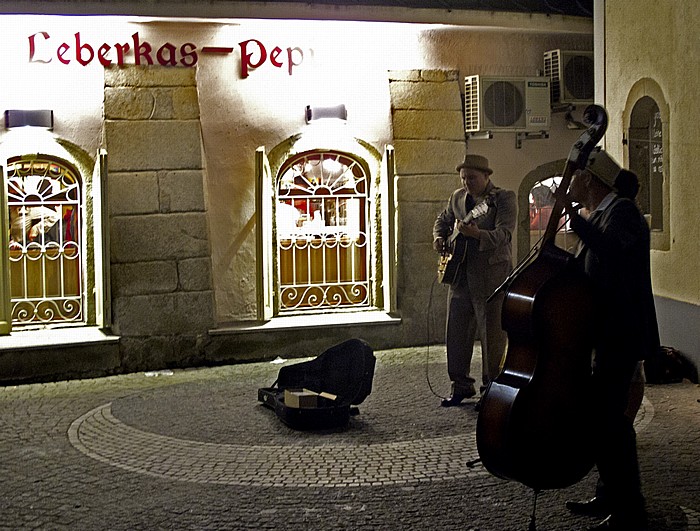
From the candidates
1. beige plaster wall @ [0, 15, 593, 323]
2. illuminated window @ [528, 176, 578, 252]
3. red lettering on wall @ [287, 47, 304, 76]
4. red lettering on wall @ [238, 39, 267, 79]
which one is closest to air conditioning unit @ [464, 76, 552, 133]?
beige plaster wall @ [0, 15, 593, 323]

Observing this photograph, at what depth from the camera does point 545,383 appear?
5.29 meters

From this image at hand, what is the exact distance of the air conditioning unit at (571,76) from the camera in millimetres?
13117

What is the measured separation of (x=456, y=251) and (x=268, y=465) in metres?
→ 2.64

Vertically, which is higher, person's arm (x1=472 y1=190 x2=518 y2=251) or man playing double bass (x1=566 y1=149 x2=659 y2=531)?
person's arm (x1=472 y1=190 x2=518 y2=251)

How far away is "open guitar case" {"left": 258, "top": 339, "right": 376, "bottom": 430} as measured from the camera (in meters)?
8.36

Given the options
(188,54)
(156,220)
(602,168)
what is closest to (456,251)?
(602,168)

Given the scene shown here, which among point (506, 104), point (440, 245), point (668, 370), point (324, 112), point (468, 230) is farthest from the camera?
point (506, 104)

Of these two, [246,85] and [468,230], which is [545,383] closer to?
[468,230]

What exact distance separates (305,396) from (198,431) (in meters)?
0.94

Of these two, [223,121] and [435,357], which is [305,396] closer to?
[435,357]

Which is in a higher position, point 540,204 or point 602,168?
point 540,204

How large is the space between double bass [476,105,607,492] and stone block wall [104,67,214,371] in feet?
21.6

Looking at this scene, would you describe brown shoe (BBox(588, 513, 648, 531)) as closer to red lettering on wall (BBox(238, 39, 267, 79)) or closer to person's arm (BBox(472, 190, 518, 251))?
person's arm (BBox(472, 190, 518, 251))

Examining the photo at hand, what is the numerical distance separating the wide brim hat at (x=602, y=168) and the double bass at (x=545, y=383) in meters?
0.33
